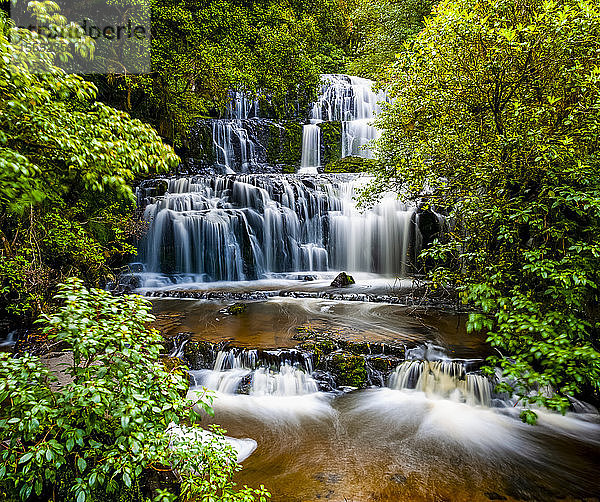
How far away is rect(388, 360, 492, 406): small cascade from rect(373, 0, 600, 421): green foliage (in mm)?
685

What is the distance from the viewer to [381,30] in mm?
20672

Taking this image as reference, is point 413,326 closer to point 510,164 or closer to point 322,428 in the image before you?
point 322,428

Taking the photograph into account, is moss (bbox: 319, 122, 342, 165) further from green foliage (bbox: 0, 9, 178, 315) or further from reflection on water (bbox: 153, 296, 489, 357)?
Answer: green foliage (bbox: 0, 9, 178, 315)

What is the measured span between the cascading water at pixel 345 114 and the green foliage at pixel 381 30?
1289mm

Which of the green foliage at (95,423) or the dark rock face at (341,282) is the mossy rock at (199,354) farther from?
the dark rock face at (341,282)

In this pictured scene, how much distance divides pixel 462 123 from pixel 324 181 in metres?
8.76

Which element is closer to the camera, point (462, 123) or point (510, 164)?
point (510, 164)

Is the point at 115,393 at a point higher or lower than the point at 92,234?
lower

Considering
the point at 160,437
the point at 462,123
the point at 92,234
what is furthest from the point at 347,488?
the point at 92,234

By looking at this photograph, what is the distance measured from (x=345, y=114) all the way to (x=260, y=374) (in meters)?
17.4

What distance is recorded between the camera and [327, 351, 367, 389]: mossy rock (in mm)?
5441

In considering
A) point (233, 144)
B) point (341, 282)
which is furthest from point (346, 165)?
point (341, 282)

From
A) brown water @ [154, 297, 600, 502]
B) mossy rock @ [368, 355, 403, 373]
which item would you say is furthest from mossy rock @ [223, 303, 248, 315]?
mossy rock @ [368, 355, 403, 373]

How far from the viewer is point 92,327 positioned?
2.44 m
